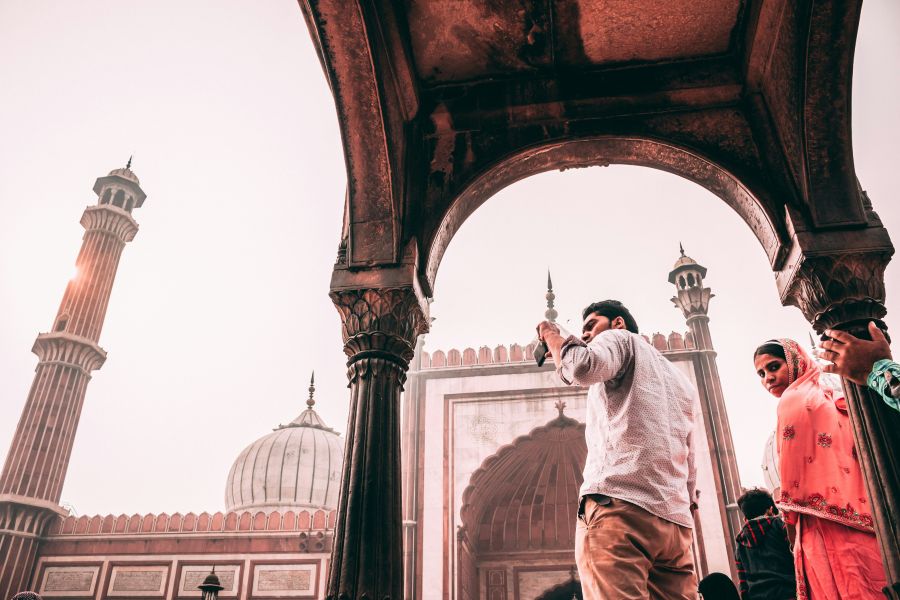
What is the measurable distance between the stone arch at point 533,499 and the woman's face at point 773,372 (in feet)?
25.1

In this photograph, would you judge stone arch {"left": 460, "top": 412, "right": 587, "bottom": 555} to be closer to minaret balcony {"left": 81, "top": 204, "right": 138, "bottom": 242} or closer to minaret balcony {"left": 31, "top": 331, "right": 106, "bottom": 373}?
minaret balcony {"left": 31, "top": 331, "right": 106, "bottom": 373}

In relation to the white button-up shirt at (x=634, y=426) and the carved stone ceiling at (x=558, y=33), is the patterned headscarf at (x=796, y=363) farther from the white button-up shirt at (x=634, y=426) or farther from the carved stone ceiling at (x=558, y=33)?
the carved stone ceiling at (x=558, y=33)

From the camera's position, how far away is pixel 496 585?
1006cm

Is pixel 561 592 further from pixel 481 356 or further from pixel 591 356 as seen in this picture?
pixel 591 356

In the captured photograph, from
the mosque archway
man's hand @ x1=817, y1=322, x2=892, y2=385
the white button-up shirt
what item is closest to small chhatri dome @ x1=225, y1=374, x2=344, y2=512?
the mosque archway

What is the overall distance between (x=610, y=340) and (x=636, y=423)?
211 millimetres

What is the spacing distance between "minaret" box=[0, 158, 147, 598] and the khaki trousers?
35.8 feet

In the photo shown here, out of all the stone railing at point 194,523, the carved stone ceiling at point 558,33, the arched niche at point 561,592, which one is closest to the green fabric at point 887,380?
the carved stone ceiling at point 558,33

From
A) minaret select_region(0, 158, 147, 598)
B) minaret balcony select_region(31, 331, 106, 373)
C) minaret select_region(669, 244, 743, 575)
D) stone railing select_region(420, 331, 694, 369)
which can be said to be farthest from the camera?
minaret balcony select_region(31, 331, 106, 373)

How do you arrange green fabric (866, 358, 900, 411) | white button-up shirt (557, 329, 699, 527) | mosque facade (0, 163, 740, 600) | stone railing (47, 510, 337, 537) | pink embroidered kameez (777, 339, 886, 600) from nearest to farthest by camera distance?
green fabric (866, 358, 900, 411) < white button-up shirt (557, 329, 699, 527) < pink embroidered kameez (777, 339, 886, 600) < mosque facade (0, 163, 740, 600) < stone railing (47, 510, 337, 537)

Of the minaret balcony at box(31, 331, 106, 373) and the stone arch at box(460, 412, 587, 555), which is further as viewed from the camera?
the minaret balcony at box(31, 331, 106, 373)

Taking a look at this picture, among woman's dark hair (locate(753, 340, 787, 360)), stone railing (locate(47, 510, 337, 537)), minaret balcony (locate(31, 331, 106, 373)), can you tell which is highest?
minaret balcony (locate(31, 331, 106, 373))

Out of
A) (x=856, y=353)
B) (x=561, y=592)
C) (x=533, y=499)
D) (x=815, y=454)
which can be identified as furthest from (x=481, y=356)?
(x=856, y=353)

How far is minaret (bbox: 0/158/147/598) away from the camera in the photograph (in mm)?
9797
